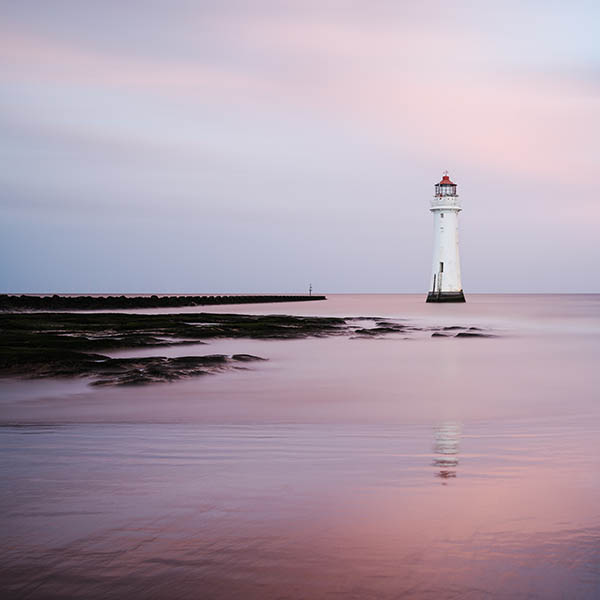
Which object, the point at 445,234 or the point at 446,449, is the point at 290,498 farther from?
the point at 445,234

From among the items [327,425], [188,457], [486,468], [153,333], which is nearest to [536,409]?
[327,425]

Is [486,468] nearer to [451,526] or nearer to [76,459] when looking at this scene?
[451,526]

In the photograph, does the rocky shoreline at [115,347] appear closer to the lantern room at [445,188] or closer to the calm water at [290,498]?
the calm water at [290,498]

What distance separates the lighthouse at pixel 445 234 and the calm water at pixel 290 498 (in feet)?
122

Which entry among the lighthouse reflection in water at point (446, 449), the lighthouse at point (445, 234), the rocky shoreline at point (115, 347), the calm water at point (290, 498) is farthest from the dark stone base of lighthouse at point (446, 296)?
the lighthouse reflection in water at point (446, 449)

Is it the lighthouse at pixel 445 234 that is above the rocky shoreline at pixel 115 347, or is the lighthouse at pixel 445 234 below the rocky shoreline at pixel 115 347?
above

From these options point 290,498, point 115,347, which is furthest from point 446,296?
point 290,498

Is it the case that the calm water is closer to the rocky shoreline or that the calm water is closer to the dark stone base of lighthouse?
the rocky shoreline

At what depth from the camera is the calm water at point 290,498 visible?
269 cm

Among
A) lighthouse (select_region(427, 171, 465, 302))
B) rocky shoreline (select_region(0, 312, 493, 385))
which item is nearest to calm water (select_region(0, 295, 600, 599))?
rocky shoreline (select_region(0, 312, 493, 385))

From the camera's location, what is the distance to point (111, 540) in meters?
3.07

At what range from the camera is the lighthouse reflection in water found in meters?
4.49

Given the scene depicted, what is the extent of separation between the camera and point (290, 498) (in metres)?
3.85

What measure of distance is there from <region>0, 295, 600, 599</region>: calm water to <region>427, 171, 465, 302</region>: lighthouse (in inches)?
1465
